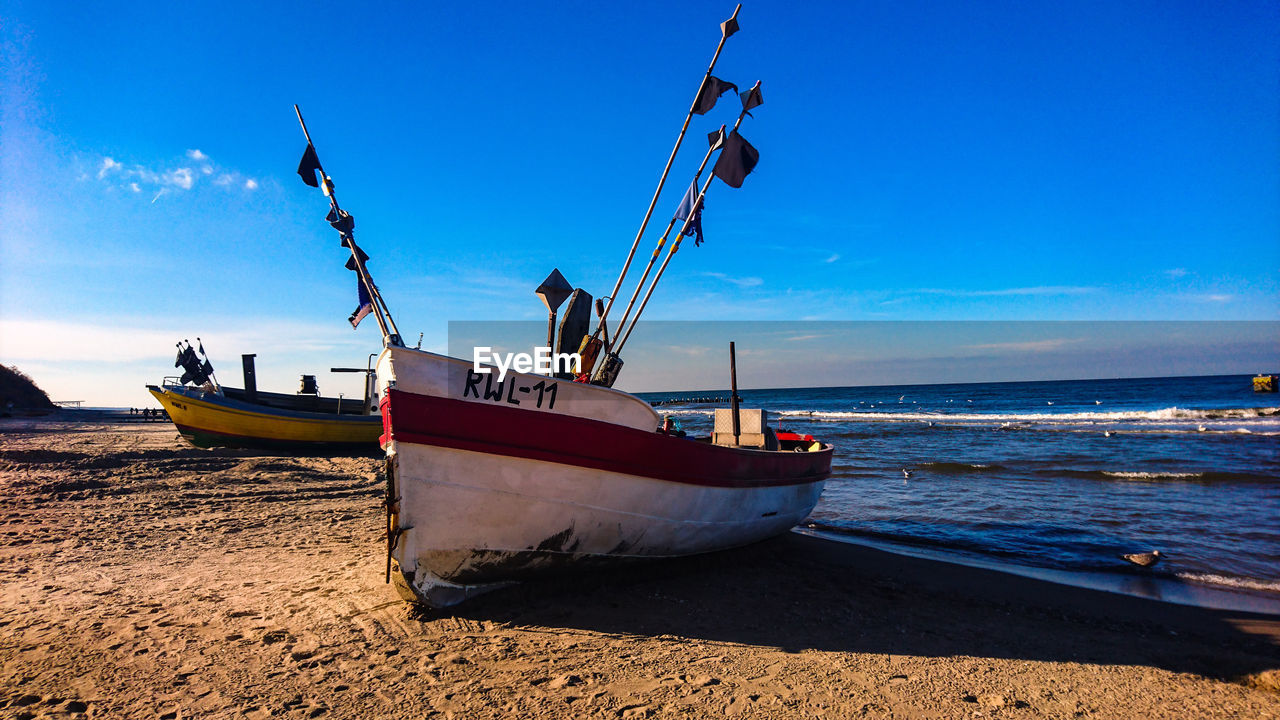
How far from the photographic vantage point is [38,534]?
838cm

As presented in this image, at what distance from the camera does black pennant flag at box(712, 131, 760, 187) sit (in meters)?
7.70

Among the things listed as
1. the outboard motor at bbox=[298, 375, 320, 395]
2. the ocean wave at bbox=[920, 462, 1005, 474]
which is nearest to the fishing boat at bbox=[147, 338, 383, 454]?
the outboard motor at bbox=[298, 375, 320, 395]

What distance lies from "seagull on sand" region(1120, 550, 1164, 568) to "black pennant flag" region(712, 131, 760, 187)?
8473mm

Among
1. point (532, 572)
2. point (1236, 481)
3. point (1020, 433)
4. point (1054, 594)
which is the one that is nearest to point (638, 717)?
point (532, 572)

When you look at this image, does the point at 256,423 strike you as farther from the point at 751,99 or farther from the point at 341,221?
the point at 751,99

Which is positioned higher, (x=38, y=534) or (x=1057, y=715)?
(x=38, y=534)

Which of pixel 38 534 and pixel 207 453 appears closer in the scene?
pixel 38 534

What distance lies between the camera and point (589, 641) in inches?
203

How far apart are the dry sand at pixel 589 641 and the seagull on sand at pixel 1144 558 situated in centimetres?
219

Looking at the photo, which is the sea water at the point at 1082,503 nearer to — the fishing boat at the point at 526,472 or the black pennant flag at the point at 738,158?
the fishing boat at the point at 526,472

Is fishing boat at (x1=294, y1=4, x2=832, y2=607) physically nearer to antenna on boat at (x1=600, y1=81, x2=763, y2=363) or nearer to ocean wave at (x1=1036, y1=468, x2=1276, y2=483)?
antenna on boat at (x1=600, y1=81, x2=763, y2=363)

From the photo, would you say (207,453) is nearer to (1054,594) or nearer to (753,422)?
(753,422)

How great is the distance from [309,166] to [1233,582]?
46.7ft

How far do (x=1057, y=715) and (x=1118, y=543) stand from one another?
785 centimetres
